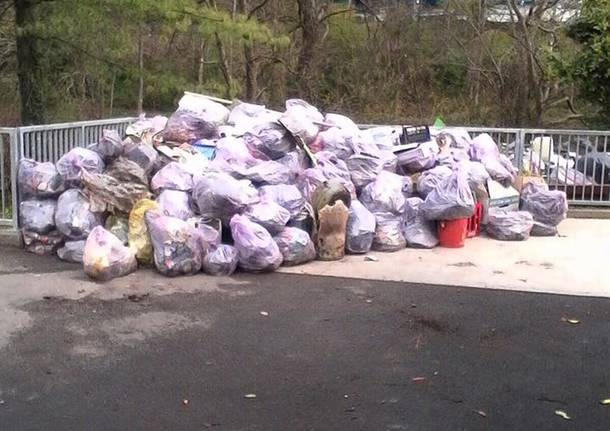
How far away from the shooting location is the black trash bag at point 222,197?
731cm

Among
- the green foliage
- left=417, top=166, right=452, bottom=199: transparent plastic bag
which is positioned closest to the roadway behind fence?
the green foliage

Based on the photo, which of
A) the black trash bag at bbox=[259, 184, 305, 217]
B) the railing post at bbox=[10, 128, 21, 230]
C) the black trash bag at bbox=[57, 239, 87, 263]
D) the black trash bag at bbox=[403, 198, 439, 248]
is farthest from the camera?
the black trash bag at bbox=[403, 198, 439, 248]

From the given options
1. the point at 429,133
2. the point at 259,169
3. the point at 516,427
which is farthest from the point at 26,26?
the point at 516,427

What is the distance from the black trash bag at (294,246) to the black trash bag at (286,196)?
0.19 m

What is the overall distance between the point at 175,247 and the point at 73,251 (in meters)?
1.09

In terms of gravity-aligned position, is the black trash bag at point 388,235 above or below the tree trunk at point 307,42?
below

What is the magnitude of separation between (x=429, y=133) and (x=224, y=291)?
3740mm

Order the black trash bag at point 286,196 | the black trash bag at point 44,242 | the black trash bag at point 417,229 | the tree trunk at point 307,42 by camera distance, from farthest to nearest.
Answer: the tree trunk at point 307,42 < the black trash bag at point 417,229 < the black trash bag at point 44,242 < the black trash bag at point 286,196

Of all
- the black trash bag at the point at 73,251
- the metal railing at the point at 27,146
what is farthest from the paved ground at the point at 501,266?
the metal railing at the point at 27,146

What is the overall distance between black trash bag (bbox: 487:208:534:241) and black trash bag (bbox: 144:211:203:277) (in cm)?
318

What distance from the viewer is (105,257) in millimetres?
6812

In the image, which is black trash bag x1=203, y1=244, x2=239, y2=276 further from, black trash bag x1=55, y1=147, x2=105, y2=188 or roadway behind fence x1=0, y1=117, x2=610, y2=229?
roadway behind fence x1=0, y1=117, x2=610, y2=229

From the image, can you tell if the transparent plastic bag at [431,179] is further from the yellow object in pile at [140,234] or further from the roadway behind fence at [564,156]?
the yellow object in pile at [140,234]

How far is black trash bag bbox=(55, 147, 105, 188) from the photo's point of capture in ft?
25.4
